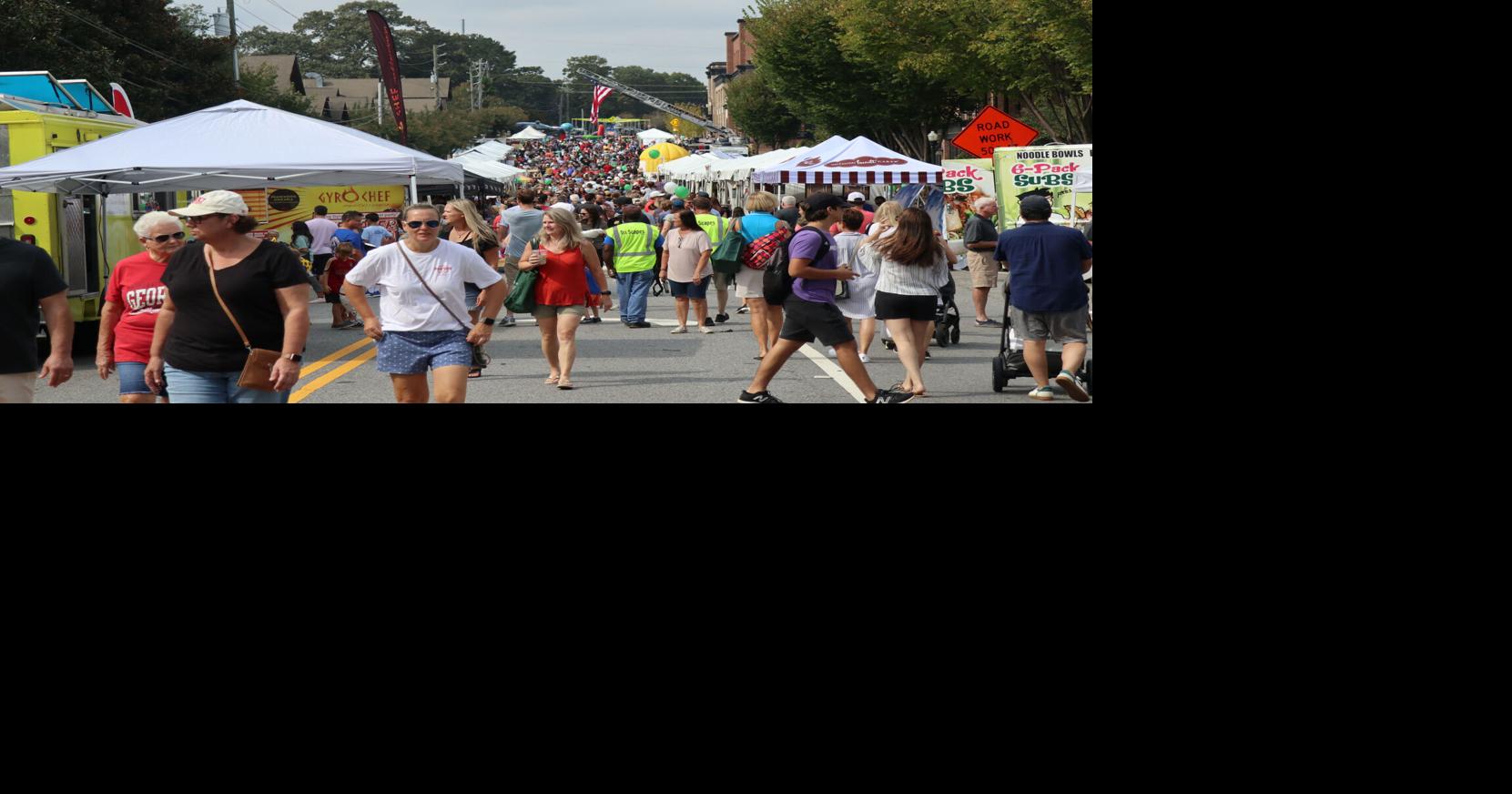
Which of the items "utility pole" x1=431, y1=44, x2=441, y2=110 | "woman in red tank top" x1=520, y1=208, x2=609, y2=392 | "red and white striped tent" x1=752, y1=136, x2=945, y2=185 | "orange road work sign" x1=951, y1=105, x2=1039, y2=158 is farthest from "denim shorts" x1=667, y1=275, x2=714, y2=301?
"utility pole" x1=431, y1=44, x2=441, y2=110

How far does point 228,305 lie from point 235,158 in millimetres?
9066

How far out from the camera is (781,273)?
1011 centimetres

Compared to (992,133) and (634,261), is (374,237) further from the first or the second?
(992,133)

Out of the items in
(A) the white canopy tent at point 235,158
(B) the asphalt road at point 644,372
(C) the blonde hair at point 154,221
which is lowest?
(B) the asphalt road at point 644,372

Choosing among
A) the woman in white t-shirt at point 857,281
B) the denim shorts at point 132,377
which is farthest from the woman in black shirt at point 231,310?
the woman in white t-shirt at point 857,281

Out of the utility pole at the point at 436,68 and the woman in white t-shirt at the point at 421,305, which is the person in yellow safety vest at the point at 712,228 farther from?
the utility pole at the point at 436,68

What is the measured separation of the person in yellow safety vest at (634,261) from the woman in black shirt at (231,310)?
9997mm

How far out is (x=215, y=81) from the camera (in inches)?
1762

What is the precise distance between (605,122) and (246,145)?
11381 cm

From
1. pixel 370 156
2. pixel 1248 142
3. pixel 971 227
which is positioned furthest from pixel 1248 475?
pixel 370 156

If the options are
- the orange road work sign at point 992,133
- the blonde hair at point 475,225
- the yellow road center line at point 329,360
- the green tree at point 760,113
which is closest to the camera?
the blonde hair at point 475,225

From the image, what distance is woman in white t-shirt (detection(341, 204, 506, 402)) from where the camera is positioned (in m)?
7.88

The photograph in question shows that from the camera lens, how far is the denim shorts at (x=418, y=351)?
790 centimetres

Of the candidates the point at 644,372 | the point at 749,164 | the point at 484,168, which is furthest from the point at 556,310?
the point at 484,168
